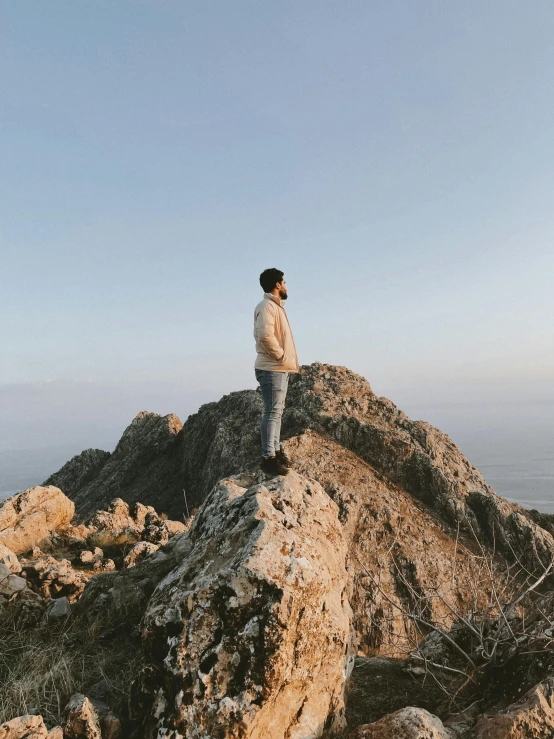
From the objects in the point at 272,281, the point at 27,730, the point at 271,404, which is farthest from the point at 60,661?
the point at 272,281

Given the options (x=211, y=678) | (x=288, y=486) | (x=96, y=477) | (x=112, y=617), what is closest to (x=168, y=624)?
(x=211, y=678)

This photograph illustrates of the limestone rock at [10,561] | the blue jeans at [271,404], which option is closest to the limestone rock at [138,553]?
the limestone rock at [10,561]

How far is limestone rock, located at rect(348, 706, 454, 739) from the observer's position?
3598 millimetres

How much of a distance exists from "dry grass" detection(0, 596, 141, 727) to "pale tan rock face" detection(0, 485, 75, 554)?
419 cm

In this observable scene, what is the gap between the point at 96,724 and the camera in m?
3.81

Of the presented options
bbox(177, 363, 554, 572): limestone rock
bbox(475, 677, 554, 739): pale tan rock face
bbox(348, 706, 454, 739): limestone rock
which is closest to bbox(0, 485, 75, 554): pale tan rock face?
bbox(177, 363, 554, 572): limestone rock

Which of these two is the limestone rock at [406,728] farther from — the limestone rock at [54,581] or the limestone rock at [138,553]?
the limestone rock at [138,553]

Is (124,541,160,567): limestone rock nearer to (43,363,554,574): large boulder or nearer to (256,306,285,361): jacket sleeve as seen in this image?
(43,363,554,574): large boulder

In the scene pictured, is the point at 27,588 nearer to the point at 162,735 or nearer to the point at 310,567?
the point at 162,735

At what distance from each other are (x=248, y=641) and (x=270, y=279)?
5189mm

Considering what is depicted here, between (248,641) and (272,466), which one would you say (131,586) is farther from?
(248,641)

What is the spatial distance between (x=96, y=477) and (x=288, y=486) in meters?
18.6

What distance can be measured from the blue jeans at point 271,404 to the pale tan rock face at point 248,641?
236 cm

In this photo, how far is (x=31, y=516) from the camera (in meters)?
10.4
